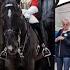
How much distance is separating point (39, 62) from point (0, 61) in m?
0.30

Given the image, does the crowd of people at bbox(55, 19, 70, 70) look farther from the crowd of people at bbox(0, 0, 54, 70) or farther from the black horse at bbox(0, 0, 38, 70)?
the black horse at bbox(0, 0, 38, 70)

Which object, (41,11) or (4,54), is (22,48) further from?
(41,11)

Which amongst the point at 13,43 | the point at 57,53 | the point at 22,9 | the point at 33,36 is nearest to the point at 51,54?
the point at 57,53

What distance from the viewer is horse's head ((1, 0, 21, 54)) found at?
1729 millimetres

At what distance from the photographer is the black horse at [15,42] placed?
68.1 inches

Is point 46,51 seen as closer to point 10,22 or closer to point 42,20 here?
point 42,20

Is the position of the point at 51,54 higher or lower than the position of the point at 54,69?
higher

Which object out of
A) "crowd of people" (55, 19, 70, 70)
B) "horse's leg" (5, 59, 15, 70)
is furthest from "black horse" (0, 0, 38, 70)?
"crowd of people" (55, 19, 70, 70)

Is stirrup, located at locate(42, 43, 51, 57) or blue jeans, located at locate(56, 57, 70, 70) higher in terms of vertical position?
stirrup, located at locate(42, 43, 51, 57)

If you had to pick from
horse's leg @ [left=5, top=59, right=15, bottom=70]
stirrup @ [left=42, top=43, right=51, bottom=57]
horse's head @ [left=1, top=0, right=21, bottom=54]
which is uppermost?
horse's head @ [left=1, top=0, right=21, bottom=54]

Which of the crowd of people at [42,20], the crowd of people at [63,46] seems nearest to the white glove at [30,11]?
the crowd of people at [42,20]

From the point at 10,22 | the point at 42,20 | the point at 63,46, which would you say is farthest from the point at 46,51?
the point at 10,22

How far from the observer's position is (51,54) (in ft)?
5.70

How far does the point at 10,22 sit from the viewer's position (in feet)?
5.70
